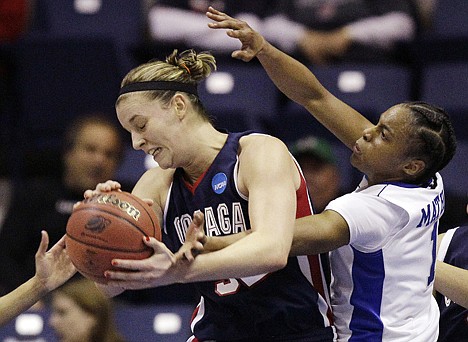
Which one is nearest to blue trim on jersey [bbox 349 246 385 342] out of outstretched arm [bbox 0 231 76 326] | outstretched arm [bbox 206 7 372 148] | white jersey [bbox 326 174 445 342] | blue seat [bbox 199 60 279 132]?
white jersey [bbox 326 174 445 342]

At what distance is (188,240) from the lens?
3.21 m

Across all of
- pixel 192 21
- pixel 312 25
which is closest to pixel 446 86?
pixel 312 25

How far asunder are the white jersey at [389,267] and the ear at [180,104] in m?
0.63

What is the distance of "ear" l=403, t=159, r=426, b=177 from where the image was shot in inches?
147

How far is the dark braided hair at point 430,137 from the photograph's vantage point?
3.70 metres

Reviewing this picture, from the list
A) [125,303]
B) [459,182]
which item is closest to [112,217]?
[125,303]

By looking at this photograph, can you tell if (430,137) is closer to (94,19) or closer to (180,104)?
(180,104)

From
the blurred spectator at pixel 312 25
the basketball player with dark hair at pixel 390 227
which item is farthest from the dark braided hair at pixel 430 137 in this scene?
the blurred spectator at pixel 312 25

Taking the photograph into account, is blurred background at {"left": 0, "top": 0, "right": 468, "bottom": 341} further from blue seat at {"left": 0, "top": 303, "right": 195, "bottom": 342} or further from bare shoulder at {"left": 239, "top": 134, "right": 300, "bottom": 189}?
bare shoulder at {"left": 239, "top": 134, "right": 300, "bottom": 189}

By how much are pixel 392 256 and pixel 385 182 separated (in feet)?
0.93

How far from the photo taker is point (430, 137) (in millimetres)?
3693

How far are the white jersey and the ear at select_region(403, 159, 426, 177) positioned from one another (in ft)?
0.17

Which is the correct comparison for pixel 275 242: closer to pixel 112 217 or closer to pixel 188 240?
pixel 188 240

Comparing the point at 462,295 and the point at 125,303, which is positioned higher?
the point at 462,295
